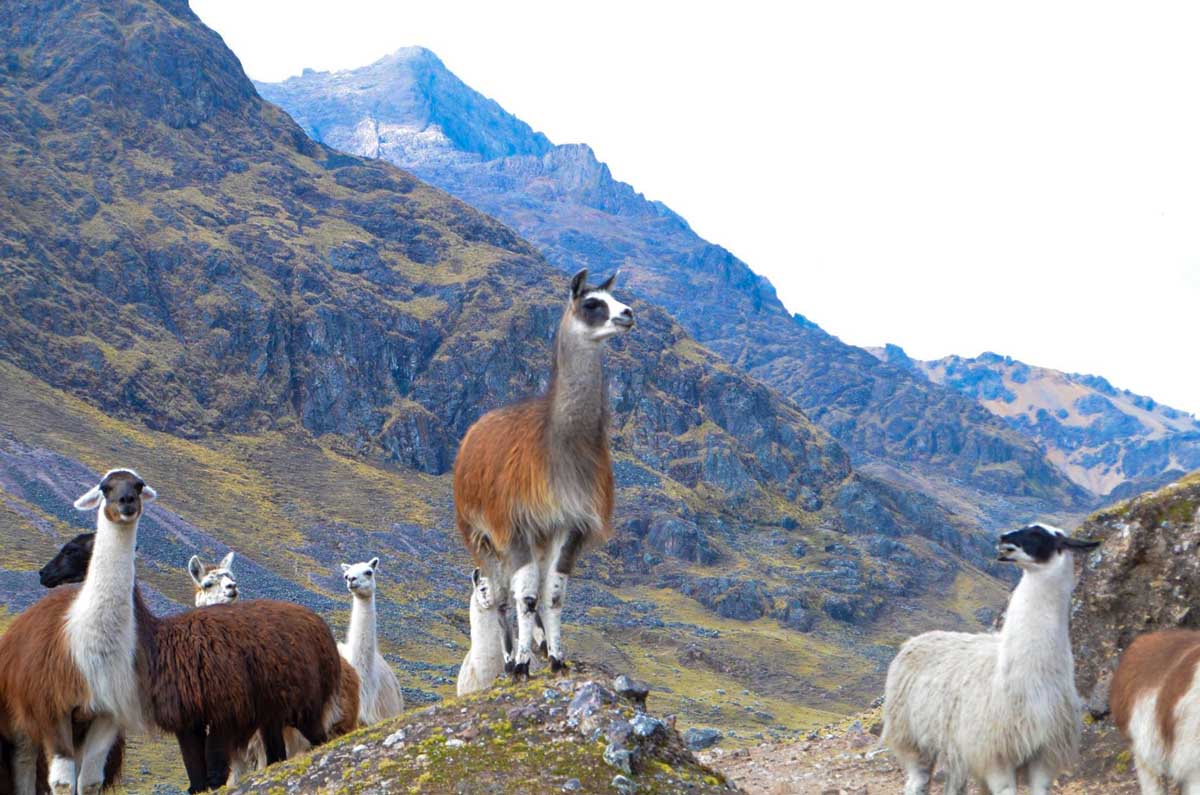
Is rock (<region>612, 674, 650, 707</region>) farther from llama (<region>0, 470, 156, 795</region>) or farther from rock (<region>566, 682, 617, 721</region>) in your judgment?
llama (<region>0, 470, 156, 795</region>)

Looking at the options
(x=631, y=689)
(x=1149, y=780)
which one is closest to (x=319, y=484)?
(x=631, y=689)

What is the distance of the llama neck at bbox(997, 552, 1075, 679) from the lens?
10484 millimetres

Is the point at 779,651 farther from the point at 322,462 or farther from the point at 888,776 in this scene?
the point at 888,776

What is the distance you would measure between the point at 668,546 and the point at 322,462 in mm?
54427

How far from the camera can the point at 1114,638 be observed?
52.3 feet

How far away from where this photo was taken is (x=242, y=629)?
1127 centimetres

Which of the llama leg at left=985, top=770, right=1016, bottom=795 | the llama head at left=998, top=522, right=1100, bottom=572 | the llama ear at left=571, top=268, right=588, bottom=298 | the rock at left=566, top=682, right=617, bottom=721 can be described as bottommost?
the llama leg at left=985, top=770, right=1016, bottom=795

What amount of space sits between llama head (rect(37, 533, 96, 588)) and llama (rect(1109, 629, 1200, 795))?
1186 centimetres

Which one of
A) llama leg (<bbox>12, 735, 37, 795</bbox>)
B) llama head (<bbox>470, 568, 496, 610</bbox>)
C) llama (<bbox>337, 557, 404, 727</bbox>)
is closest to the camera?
llama leg (<bbox>12, 735, 37, 795</bbox>)

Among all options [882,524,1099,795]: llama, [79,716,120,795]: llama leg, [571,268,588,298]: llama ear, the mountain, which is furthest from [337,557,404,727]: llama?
the mountain

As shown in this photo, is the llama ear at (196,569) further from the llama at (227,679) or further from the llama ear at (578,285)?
the llama ear at (578,285)

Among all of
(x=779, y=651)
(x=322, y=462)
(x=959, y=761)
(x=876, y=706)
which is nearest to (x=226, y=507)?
(x=322, y=462)

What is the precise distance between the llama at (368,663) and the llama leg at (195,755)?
365 cm

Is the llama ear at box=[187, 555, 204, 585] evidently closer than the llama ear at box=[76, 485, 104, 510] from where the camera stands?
No
